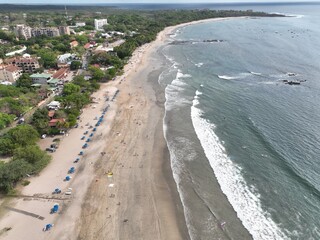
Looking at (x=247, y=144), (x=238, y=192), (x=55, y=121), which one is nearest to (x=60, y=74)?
(x=55, y=121)

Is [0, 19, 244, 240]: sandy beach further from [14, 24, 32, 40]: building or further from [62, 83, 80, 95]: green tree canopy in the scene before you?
[14, 24, 32, 40]: building

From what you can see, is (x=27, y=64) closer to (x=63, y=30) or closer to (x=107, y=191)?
(x=107, y=191)

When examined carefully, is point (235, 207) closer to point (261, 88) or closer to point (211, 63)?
point (261, 88)

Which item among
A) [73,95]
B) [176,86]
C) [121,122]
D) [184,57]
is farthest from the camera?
[184,57]

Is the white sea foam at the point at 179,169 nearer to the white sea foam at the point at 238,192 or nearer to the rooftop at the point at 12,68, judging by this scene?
the white sea foam at the point at 238,192

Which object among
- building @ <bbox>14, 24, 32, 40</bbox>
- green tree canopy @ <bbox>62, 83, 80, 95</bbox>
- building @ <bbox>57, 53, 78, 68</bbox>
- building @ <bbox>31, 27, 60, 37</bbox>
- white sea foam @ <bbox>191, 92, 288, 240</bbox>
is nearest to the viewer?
white sea foam @ <bbox>191, 92, 288, 240</bbox>

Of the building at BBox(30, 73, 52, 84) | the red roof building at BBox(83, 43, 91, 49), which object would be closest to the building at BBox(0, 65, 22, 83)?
the building at BBox(30, 73, 52, 84)

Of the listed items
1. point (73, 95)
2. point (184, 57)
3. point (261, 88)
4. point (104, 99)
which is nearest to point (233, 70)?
point (261, 88)
